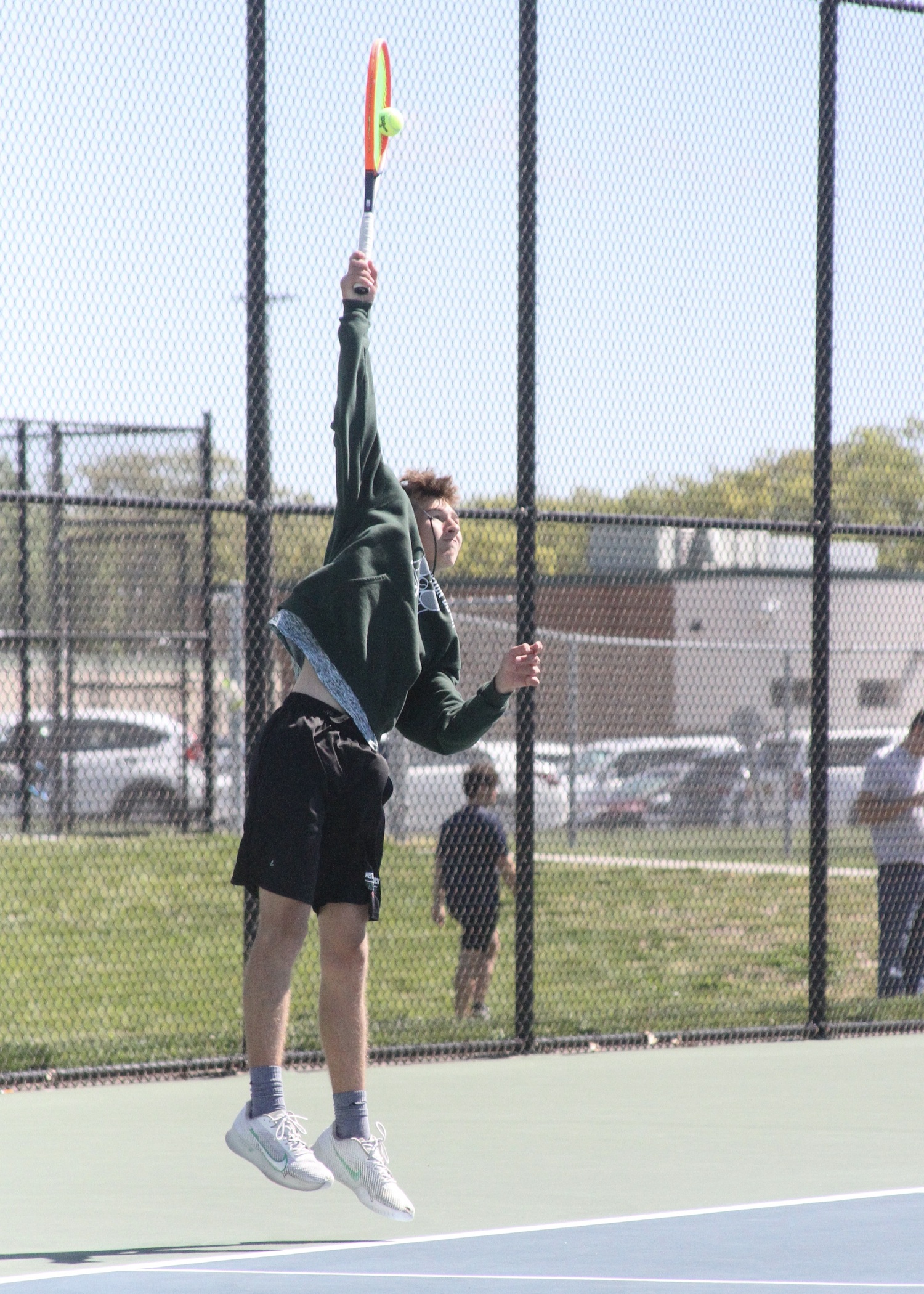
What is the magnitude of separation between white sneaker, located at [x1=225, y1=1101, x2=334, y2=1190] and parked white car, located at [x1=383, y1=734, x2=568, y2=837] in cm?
865

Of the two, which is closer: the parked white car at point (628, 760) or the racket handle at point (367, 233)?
the racket handle at point (367, 233)

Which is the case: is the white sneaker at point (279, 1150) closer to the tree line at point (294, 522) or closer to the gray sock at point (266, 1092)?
the gray sock at point (266, 1092)

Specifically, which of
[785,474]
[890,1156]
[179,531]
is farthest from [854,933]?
[890,1156]


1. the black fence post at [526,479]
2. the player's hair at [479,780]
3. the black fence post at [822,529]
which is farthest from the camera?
the player's hair at [479,780]

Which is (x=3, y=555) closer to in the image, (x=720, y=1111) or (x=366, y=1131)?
(x=720, y=1111)

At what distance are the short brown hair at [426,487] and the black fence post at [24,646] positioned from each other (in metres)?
7.28

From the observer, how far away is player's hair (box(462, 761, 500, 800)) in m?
8.30

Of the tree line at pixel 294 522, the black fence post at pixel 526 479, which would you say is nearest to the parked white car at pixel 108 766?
the tree line at pixel 294 522

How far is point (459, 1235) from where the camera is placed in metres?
4.26

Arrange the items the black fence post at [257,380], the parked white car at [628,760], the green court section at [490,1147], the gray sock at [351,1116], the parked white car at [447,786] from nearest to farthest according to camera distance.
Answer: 1. the gray sock at [351,1116]
2. the green court section at [490,1147]
3. the black fence post at [257,380]
4. the parked white car at [447,786]
5. the parked white car at [628,760]

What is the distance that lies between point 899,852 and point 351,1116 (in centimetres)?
Result: 497

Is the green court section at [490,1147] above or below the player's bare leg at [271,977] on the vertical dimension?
below

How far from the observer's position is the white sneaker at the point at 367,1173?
13.6 feet

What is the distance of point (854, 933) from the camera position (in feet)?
39.2
